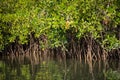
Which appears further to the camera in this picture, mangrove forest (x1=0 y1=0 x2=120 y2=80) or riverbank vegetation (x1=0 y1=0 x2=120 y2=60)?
riverbank vegetation (x1=0 y1=0 x2=120 y2=60)

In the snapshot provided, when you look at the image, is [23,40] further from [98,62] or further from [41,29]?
[98,62]

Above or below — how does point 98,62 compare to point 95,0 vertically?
below

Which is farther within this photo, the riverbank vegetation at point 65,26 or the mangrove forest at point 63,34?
the riverbank vegetation at point 65,26

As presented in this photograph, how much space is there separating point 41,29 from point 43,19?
1.69 ft

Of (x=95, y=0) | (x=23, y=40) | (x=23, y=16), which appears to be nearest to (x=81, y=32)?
(x=95, y=0)

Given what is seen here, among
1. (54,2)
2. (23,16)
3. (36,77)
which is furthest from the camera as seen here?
(23,16)

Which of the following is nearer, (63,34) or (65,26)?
(65,26)

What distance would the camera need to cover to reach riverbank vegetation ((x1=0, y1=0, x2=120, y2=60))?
47.6 ft

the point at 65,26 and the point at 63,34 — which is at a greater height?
the point at 65,26


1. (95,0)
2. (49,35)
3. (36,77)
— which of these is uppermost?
(95,0)

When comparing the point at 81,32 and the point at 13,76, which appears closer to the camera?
the point at 13,76

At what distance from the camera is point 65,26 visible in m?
14.8

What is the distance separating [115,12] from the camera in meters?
14.0

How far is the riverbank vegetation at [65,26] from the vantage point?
14.5 meters
